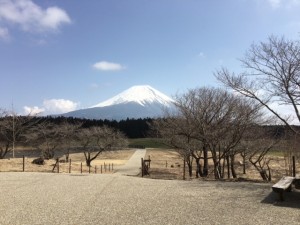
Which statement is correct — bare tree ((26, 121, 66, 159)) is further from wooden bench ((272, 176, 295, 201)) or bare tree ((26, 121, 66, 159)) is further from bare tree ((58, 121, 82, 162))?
wooden bench ((272, 176, 295, 201))

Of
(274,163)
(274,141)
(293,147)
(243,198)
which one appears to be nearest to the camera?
(243,198)

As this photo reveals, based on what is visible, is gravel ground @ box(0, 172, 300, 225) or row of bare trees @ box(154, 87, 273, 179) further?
row of bare trees @ box(154, 87, 273, 179)

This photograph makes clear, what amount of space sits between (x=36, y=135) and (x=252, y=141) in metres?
36.1

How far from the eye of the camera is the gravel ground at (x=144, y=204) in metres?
9.66

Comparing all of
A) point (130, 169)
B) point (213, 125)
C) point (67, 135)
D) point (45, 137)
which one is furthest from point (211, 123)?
point (67, 135)

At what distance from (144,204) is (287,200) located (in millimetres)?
4489

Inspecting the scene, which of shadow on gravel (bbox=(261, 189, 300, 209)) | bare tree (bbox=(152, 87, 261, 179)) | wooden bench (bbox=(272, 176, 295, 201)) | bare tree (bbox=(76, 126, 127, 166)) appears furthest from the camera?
bare tree (bbox=(76, 126, 127, 166))

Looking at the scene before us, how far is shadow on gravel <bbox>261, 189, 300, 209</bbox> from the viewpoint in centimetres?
1127

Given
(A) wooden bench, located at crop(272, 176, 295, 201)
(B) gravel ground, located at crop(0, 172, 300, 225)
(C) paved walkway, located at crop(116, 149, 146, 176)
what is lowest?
(C) paved walkway, located at crop(116, 149, 146, 176)

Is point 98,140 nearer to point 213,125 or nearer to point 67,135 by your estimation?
point 67,135

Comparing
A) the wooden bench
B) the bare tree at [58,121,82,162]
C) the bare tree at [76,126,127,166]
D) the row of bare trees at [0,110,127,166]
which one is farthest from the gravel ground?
the bare tree at [58,121,82,162]

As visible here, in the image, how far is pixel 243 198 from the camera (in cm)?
1246

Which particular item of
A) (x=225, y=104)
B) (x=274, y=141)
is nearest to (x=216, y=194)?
(x=225, y=104)

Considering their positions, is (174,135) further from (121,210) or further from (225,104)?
(121,210)
